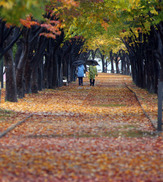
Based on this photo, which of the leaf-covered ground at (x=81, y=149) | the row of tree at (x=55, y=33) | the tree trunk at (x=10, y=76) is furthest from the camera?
the tree trunk at (x=10, y=76)

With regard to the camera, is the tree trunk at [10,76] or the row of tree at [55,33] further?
the tree trunk at [10,76]

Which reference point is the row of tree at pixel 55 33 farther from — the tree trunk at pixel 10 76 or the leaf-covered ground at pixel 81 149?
the leaf-covered ground at pixel 81 149

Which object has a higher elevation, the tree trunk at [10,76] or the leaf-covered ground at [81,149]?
the tree trunk at [10,76]

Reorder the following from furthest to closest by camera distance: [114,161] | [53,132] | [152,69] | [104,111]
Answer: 1. [152,69]
2. [104,111]
3. [53,132]
4. [114,161]

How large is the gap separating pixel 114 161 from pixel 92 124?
5.78m

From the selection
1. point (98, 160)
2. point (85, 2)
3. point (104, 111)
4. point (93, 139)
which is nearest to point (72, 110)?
point (104, 111)

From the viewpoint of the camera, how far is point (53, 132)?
1223cm

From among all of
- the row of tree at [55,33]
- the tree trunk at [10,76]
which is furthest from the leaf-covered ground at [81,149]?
the tree trunk at [10,76]

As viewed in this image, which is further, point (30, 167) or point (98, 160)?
point (98, 160)

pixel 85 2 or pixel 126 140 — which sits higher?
pixel 85 2

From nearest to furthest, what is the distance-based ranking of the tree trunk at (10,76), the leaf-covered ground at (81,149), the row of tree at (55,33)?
the leaf-covered ground at (81,149) → the row of tree at (55,33) → the tree trunk at (10,76)

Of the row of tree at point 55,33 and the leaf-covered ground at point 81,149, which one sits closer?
the leaf-covered ground at point 81,149

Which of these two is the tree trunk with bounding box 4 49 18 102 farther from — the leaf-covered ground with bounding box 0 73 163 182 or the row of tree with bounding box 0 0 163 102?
the leaf-covered ground with bounding box 0 73 163 182

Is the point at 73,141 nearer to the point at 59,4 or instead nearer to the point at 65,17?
the point at 59,4
